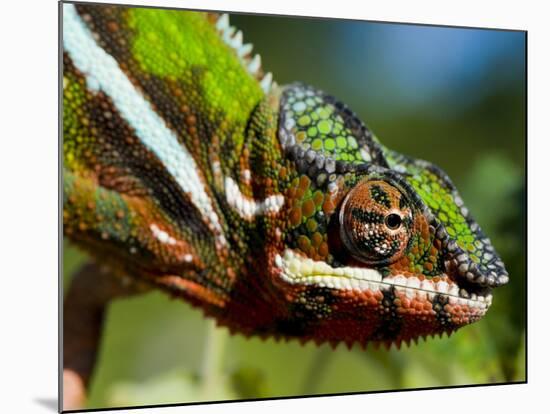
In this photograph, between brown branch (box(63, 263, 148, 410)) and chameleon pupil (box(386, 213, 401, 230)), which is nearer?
chameleon pupil (box(386, 213, 401, 230))

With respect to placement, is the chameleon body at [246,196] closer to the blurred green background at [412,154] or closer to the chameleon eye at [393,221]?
the chameleon eye at [393,221]

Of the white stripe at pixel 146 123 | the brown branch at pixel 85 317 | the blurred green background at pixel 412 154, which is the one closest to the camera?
the white stripe at pixel 146 123

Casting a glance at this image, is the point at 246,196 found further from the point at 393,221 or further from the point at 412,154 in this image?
the point at 412,154

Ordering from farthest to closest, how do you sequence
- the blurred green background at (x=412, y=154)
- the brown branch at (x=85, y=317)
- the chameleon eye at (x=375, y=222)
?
the blurred green background at (x=412, y=154)
the brown branch at (x=85, y=317)
the chameleon eye at (x=375, y=222)

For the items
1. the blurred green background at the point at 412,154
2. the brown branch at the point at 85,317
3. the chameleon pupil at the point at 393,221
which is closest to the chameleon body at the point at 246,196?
the chameleon pupil at the point at 393,221

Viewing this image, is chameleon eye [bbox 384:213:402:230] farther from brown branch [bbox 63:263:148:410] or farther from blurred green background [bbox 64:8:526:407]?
blurred green background [bbox 64:8:526:407]

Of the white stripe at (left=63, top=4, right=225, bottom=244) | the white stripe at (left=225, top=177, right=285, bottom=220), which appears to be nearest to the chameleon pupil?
the white stripe at (left=225, top=177, right=285, bottom=220)

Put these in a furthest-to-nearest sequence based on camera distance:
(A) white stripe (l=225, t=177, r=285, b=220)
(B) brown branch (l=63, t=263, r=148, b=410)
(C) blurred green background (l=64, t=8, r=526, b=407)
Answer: (C) blurred green background (l=64, t=8, r=526, b=407) < (B) brown branch (l=63, t=263, r=148, b=410) < (A) white stripe (l=225, t=177, r=285, b=220)
